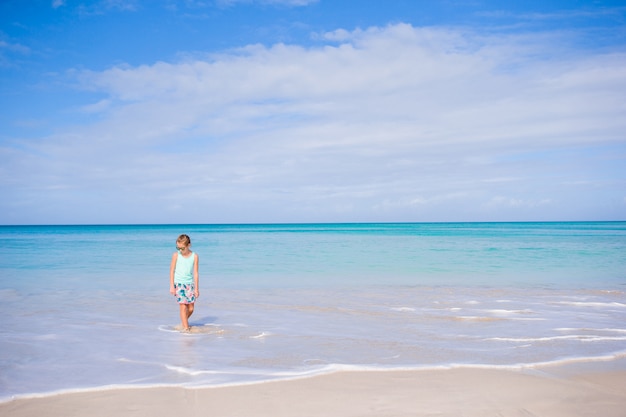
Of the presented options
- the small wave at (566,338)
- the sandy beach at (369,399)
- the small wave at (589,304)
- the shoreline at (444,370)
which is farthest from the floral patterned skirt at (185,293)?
the small wave at (589,304)

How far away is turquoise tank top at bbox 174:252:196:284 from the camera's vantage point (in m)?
7.87

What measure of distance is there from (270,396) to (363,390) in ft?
3.10

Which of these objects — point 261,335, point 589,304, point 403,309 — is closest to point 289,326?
point 261,335

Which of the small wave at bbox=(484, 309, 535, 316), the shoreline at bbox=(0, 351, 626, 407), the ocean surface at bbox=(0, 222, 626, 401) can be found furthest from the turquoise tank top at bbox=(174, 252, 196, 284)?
the small wave at bbox=(484, 309, 535, 316)

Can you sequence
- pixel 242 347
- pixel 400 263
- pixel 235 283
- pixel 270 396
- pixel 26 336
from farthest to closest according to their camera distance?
pixel 400 263
pixel 235 283
pixel 26 336
pixel 242 347
pixel 270 396

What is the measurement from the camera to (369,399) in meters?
4.49

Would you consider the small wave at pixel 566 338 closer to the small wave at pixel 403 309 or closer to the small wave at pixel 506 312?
the small wave at pixel 506 312

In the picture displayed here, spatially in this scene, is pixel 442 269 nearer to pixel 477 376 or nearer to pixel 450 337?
pixel 450 337

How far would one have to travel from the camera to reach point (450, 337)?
7102 millimetres

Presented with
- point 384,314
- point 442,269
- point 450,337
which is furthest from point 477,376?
point 442,269

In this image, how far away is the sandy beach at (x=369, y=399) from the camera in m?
4.20

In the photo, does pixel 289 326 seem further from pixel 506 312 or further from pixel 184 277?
pixel 506 312

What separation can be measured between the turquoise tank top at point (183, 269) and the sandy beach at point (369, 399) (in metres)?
3.21

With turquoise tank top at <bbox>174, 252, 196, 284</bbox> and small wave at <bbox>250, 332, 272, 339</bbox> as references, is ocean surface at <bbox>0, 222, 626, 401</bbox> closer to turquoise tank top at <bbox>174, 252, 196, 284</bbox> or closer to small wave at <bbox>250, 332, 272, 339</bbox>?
small wave at <bbox>250, 332, 272, 339</bbox>
